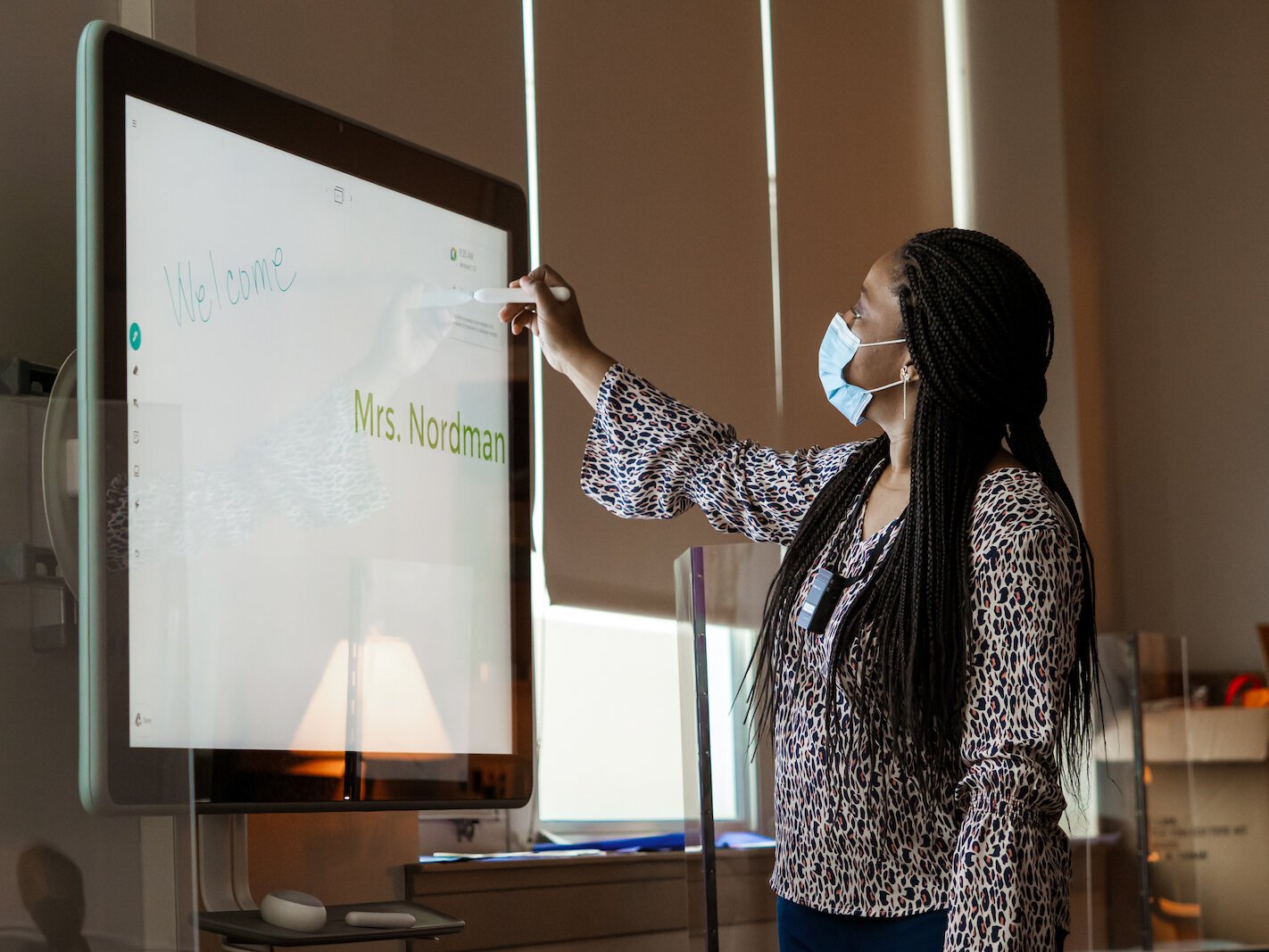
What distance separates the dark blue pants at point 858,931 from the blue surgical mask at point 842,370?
21.0 inches

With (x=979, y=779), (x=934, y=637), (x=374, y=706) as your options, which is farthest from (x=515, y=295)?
(x=979, y=779)

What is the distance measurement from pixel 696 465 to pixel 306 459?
47 cm

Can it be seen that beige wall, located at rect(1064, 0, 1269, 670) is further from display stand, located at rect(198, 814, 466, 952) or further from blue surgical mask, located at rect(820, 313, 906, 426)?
display stand, located at rect(198, 814, 466, 952)

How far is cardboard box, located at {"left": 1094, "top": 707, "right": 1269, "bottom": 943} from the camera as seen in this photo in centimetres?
349

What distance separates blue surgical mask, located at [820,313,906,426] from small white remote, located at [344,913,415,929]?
0.72 meters

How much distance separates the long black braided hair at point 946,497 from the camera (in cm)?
134

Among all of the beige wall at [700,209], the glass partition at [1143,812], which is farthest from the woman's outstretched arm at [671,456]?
the glass partition at [1143,812]

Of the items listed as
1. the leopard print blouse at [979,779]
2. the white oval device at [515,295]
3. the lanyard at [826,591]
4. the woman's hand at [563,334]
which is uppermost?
the white oval device at [515,295]

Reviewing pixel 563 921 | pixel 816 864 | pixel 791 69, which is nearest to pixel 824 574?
pixel 816 864

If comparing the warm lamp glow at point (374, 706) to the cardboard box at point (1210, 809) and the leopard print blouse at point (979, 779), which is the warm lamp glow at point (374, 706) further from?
the cardboard box at point (1210, 809)

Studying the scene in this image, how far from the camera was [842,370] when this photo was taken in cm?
157

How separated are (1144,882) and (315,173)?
280cm

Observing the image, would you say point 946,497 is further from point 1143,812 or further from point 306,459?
point 1143,812

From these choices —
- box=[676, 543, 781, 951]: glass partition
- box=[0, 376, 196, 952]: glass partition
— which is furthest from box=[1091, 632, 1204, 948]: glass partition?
box=[0, 376, 196, 952]: glass partition
